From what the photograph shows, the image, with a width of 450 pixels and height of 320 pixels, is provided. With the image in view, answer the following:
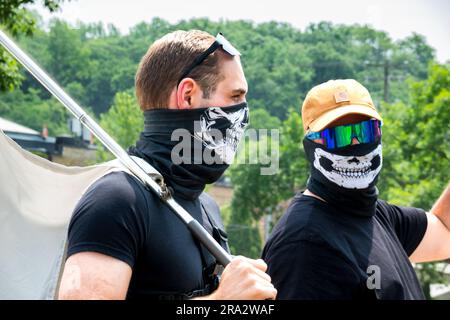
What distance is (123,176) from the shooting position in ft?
8.80

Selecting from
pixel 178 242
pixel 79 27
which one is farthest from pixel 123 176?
pixel 79 27

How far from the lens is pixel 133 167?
2.74m

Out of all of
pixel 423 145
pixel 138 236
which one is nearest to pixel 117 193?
pixel 138 236

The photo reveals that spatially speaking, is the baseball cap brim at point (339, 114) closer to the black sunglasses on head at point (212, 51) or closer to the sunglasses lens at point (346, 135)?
the sunglasses lens at point (346, 135)

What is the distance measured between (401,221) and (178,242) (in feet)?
5.29

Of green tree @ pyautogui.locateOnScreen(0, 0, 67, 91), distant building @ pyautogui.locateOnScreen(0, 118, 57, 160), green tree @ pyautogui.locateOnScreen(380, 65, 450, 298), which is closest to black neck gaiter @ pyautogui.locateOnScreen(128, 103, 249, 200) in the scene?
distant building @ pyautogui.locateOnScreen(0, 118, 57, 160)

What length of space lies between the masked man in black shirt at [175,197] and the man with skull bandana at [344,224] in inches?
13.9

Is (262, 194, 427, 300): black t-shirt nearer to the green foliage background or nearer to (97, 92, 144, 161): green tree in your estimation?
the green foliage background

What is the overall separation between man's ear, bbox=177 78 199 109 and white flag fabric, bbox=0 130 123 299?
1.25 ft

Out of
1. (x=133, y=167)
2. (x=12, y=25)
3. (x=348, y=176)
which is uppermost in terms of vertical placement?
(x=12, y=25)

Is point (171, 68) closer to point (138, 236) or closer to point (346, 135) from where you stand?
point (138, 236)

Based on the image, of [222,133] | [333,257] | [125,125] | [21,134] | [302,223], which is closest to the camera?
[222,133]

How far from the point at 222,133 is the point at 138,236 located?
2.40 ft
